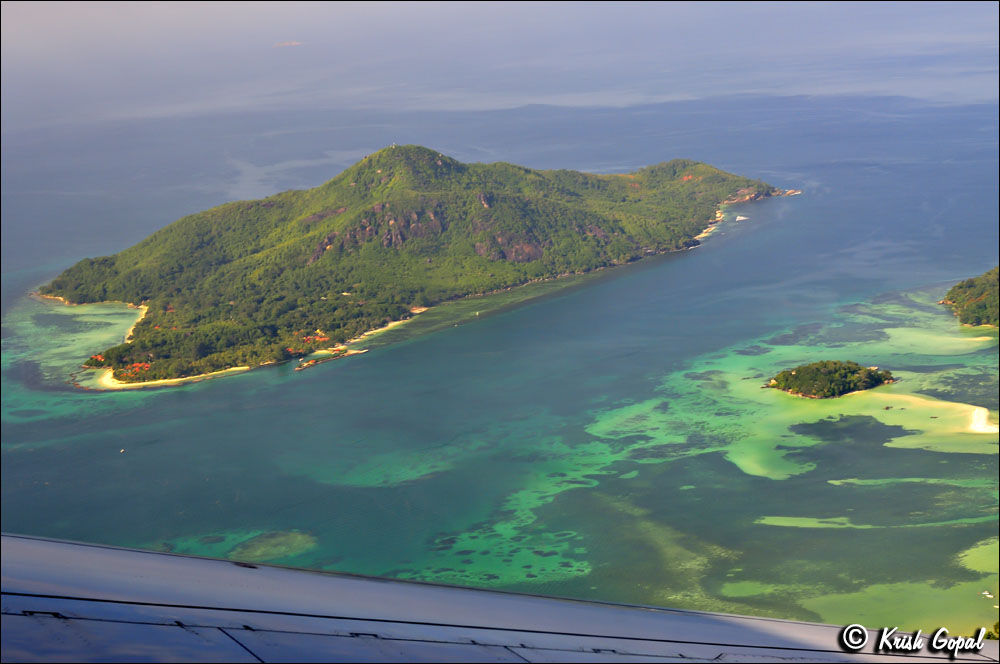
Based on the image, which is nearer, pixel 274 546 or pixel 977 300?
pixel 274 546

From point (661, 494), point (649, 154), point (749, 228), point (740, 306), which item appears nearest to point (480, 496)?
point (661, 494)

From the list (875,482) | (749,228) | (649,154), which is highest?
(649,154)

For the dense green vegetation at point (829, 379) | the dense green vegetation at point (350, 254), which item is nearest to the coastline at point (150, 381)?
the dense green vegetation at point (350, 254)

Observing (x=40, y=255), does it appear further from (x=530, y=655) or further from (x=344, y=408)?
(x=530, y=655)

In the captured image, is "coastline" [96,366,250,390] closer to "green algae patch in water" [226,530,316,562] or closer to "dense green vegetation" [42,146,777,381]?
"dense green vegetation" [42,146,777,381]

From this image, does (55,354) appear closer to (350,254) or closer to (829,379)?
(350,254)

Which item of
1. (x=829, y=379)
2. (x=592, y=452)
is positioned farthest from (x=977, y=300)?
(x=592, y=452)
